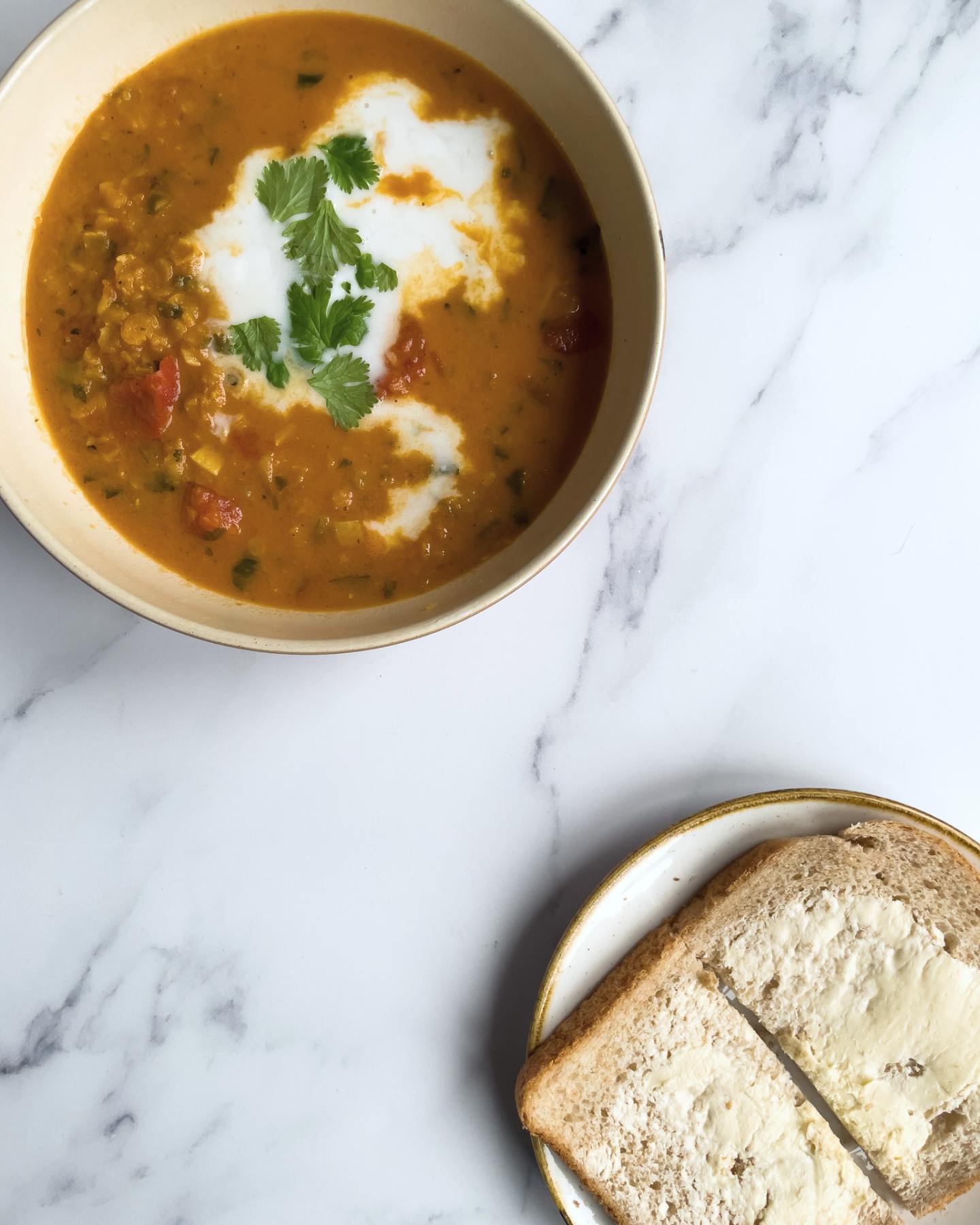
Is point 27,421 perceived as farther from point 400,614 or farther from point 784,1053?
point 784,1053

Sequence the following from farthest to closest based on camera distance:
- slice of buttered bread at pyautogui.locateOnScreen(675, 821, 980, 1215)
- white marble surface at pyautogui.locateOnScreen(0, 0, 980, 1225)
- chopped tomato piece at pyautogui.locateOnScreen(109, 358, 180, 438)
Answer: white marble surface at pyautogui.locateOnScreen(0, 0, 980, 1225) < slice of buttered bread at pyautogui.locateOnScreen(675, 821, 980, 1215) < chopped tomato piece at pyautogui.locateOnScreen(109, 358, 180, 438)

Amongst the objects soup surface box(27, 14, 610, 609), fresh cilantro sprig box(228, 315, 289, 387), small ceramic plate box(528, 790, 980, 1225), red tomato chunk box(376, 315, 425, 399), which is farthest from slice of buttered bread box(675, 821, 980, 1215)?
fresh cilantro sprig box(228, 315, 289, 387)

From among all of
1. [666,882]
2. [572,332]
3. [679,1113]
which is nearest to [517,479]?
[572,332]

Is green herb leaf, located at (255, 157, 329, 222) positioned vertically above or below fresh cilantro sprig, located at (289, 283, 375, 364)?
above

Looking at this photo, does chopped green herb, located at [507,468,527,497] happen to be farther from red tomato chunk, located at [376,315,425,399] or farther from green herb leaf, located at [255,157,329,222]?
green herb leaf, located at [255,157,329,222]

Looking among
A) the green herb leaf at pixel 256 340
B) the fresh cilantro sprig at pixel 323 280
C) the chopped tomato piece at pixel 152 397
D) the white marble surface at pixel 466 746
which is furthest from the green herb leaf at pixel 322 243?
the white marble surface at pixel 466 746
